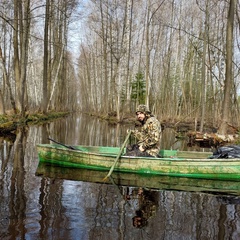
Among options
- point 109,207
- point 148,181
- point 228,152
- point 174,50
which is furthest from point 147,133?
point 174,50

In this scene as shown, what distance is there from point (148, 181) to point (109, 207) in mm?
2208

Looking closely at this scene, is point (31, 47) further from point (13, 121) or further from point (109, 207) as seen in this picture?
point (109, 207)

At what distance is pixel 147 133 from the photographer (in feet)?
25.5

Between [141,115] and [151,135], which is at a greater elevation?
[141,115]

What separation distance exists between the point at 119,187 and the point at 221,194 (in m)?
2.05

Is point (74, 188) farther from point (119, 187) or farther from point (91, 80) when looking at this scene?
point (91, 80)

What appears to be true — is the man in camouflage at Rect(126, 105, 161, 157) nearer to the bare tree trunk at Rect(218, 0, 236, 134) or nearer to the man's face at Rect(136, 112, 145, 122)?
the man's face at Rect(136, 112, 145, 122)

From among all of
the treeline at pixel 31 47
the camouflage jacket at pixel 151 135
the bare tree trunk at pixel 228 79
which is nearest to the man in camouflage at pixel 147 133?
the camouflage jacket at pixel 151 135

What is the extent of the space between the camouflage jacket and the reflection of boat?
26.8 inches

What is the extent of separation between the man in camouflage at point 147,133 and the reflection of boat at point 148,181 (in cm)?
61

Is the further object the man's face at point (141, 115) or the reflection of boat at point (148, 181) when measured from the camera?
the man's face at point (141, 115)

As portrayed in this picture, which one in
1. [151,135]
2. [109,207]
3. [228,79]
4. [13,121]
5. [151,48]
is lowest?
[109,207]

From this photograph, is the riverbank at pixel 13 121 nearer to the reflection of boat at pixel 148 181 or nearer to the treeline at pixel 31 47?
the treeline at pixel 31 47

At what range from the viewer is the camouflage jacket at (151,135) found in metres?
7.71
